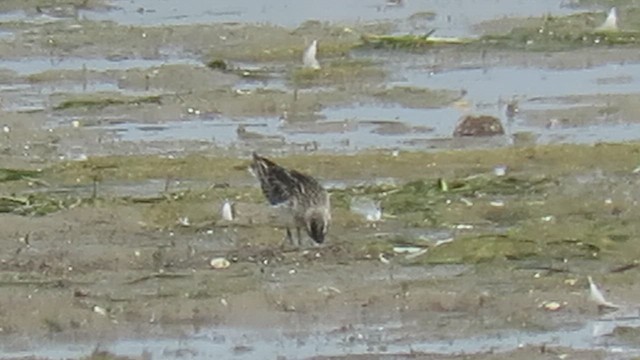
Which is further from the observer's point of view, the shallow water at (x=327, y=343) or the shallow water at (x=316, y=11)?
the shallow water at (x=316, y=11)

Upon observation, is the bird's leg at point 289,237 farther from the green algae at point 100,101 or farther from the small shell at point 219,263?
the green algae at point 100,101

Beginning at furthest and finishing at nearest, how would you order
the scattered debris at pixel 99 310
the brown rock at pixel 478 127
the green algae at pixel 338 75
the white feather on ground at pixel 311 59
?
the white feather on ground at pixel 311 59 → the green algae at pixel 338 75 → the brown rock at pixel 478 127 → the scattered debris at pixel 99 310

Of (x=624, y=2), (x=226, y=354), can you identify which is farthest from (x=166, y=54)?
(x=226, y=354)

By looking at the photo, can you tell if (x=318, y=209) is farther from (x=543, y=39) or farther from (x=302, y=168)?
(x=543, y=39)

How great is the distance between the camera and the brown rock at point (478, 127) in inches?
605

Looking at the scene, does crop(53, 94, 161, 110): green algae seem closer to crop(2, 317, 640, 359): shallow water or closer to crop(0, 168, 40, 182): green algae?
crop(0, 168, 40, 182): green algae

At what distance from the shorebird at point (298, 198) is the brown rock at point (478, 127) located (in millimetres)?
2628

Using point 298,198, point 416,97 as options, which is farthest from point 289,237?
point 416,97

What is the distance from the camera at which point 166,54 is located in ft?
64.4

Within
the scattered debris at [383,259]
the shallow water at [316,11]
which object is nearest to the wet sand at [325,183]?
the scattered debris at [383,259]

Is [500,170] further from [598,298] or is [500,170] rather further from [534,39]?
[534,39]

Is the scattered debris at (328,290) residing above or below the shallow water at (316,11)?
above

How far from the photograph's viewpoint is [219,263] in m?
12.0

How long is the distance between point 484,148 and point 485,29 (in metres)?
5.62
